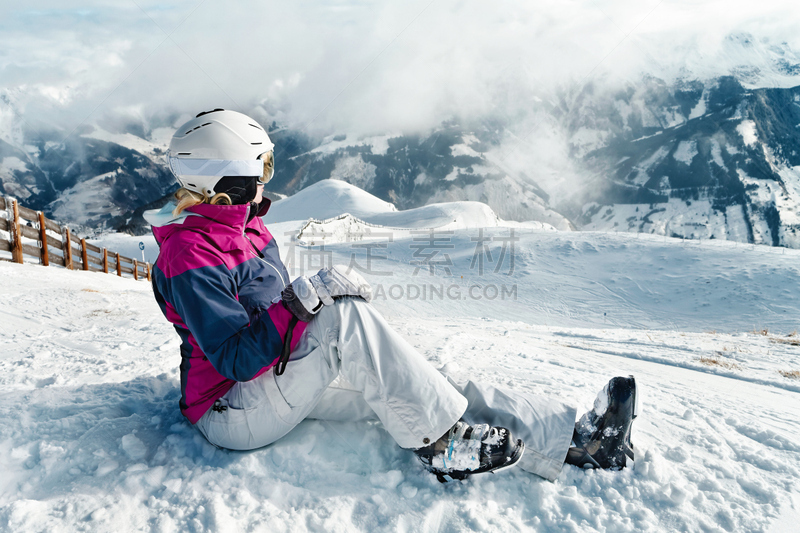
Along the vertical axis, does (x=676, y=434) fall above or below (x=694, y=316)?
above

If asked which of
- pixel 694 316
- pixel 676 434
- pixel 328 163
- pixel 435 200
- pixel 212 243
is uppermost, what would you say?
pixel 328 163

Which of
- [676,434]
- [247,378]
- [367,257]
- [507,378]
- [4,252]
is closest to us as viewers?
[247,378]

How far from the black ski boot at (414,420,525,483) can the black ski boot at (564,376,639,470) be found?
38 cm

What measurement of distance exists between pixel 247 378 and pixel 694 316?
58.5 feet

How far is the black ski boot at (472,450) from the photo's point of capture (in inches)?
79.2

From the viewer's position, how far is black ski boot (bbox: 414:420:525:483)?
6.60 ft

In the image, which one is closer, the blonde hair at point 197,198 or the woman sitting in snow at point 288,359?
the woman sitting in snow at point 288,359

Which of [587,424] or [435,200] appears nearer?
[587,424]

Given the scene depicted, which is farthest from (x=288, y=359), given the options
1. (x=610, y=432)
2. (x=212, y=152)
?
(x=610, y=432)

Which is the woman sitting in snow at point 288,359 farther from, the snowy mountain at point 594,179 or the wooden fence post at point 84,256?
the snowy mountain at point 594,179

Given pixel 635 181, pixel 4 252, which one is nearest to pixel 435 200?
pixel 635 181

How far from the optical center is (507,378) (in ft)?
12.0

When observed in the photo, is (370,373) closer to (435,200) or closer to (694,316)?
(694,316)

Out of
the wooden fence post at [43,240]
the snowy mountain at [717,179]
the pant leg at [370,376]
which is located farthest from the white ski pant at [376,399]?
the snowy mountain at [717,179]
